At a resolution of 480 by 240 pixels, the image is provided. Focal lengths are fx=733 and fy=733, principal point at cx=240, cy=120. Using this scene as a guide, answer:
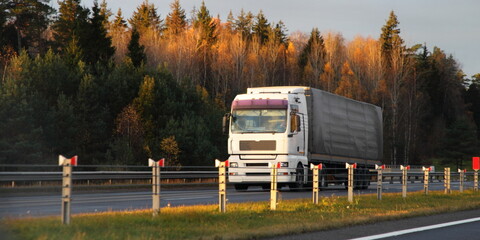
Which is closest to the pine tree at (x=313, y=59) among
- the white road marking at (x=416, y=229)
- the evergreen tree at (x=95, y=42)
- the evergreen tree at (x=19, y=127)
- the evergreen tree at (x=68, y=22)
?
the evergreen tree at (x=68, y=22)

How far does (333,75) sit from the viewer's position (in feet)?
313

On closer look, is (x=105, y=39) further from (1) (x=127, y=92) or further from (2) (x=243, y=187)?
(2) (x=243, y=187)

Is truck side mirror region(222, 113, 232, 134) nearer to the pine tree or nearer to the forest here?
the forest

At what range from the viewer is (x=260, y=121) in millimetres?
27609

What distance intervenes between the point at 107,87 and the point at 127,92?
1672 mm

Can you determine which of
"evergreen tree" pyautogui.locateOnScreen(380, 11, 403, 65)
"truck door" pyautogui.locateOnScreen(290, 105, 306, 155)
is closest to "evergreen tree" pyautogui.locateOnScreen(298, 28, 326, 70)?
"evergreen tree" pyautogui.locateOnScreen(380, 11, 403, 65)

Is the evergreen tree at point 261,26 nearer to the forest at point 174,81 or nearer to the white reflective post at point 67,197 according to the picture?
the forest at point 174,81

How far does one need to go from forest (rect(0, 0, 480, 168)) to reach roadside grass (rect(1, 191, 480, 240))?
85.7 feet

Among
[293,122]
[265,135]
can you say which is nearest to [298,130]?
Result: [293,122]

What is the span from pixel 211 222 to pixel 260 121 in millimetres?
14642

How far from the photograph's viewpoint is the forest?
4538 cm

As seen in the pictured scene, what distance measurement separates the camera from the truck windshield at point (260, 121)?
2741 cm

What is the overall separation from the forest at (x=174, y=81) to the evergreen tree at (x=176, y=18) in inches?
6.5

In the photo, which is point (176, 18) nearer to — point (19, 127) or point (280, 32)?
point (280, 32)
